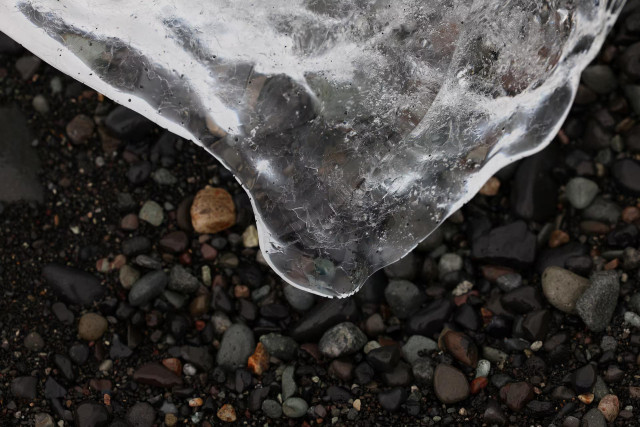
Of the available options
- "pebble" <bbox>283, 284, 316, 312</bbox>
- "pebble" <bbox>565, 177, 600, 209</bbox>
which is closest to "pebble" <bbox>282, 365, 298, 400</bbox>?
"pebble" <bbox>283, 284, 316, 312</bbox>

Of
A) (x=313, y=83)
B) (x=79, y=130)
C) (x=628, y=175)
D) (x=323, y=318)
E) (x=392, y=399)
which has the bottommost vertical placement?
(x=392, y=399)

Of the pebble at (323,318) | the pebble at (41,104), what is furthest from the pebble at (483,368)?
the pebble at (41,104)

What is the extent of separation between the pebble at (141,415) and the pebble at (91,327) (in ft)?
1.37

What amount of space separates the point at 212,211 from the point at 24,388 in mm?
1241

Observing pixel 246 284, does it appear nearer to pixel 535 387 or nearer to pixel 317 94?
pixel 317 94

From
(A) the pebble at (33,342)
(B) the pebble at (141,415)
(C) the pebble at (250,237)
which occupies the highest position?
(C) the pebble at (250,237)

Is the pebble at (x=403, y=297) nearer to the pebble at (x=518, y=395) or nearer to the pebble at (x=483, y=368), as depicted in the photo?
the pebble at (x=483, y=368)

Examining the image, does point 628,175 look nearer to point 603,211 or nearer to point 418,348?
point 603,211

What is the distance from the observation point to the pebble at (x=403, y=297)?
362 centimetres

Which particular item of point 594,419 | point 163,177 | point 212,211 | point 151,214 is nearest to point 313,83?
point 212,211

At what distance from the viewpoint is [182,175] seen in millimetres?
3869

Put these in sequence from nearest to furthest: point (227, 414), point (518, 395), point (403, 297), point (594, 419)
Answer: point (594, 419)
point (518, 395)
point (227, 414)
point (403, 297)

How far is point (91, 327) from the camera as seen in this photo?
11.6ft

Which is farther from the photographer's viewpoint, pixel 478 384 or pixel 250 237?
pixel 250 237
